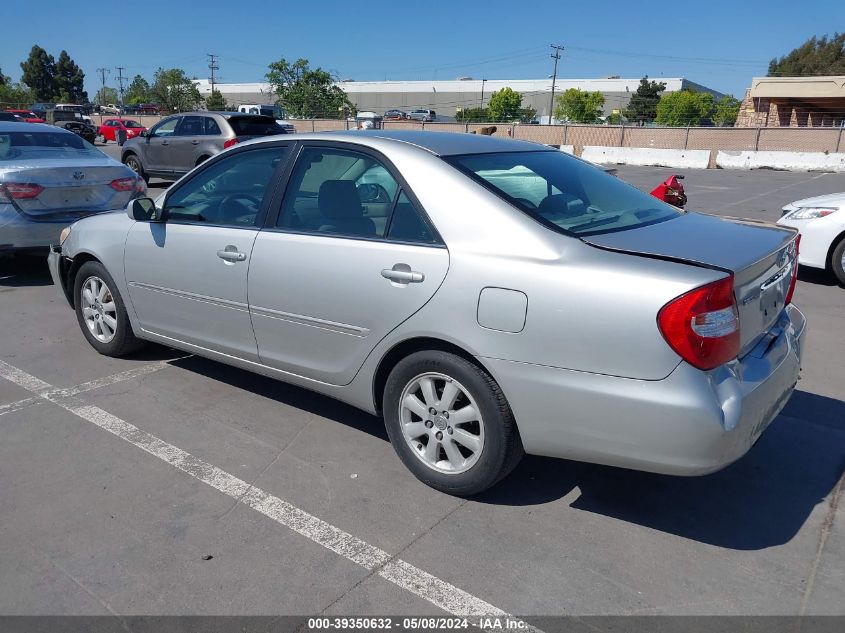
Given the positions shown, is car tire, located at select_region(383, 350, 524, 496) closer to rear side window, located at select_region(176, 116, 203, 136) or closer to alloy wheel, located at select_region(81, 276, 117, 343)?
alloy wheel, located at select_region(81, 276, 117, 343)

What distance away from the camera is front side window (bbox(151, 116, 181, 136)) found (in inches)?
606

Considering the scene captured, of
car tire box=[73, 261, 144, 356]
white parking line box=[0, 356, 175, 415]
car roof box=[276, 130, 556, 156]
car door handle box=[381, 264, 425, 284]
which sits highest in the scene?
car roof box=[276, 130, 556, 156]

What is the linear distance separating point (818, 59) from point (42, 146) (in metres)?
84.2

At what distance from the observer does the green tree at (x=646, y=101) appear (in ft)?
288

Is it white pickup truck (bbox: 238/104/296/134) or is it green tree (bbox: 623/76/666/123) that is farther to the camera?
green tree (bbox: 623/76/666/123)

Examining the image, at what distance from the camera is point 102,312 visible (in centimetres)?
513

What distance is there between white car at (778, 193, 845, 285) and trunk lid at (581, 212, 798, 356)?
475 cm

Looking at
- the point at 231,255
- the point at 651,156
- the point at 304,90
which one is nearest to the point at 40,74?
the point at 304,90

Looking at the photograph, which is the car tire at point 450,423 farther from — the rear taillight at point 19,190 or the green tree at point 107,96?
the green tree at point 107,96

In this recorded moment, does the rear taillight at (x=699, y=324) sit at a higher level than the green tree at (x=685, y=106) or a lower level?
lower

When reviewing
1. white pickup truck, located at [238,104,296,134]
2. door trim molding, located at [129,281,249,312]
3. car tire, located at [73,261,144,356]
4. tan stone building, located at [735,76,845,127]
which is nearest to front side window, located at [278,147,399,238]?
door trim molding, located at [129,281,249,312]

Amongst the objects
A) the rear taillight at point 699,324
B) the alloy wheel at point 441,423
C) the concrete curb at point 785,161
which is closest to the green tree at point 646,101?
the concrete curb at point 785,161

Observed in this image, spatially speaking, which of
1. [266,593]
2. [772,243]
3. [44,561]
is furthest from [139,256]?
[772,243]

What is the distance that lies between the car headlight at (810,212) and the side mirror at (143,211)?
272 inches
